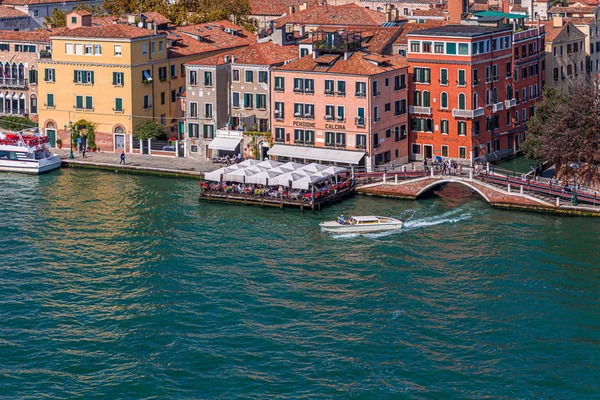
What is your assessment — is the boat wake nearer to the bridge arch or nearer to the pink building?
the bridge arch

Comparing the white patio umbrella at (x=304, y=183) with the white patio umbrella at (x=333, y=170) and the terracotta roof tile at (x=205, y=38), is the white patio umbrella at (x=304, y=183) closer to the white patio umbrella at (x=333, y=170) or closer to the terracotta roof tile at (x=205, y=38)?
the white patio umbrella at (x=333, y=170)

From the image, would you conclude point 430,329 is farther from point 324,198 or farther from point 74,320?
point 324,198

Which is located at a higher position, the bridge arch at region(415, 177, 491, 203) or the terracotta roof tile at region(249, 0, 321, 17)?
the terracotta roof tile at region(249, 0, 321, 17)

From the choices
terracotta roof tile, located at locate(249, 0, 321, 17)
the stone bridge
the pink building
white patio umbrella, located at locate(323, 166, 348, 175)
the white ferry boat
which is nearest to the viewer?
the stone bridge

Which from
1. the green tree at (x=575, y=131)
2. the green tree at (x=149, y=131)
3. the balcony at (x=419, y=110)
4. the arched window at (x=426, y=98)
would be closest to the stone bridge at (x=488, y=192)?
the green tree at (x=575, y=131)

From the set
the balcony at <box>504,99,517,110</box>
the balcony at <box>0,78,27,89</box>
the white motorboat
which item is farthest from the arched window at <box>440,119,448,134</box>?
the balcony at <box>0,78,27,89</box>

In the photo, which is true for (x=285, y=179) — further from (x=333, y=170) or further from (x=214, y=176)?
(x=214, y=176)
